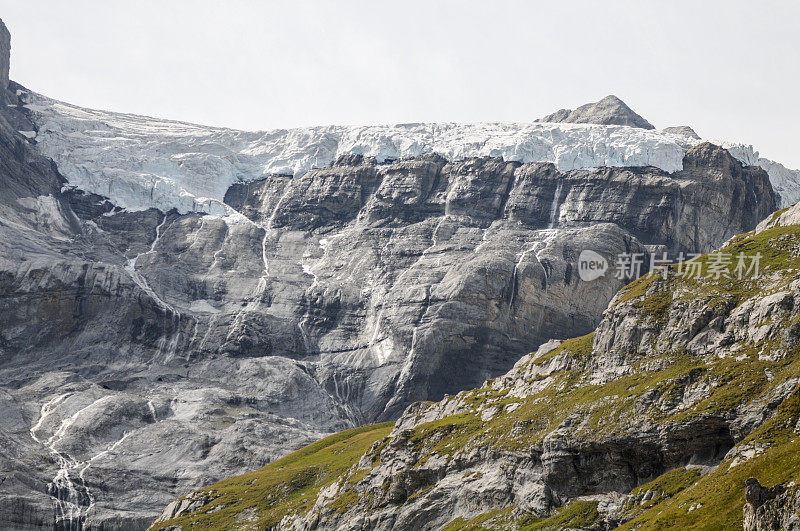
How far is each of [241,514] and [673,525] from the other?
8818cm

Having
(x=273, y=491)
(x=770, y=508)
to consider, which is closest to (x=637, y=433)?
(x=770, y=508)

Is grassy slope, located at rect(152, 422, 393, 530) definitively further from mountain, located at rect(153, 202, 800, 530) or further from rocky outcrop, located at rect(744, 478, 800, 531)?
rocky outcrop, located at rect(744, 478, 800, 531)

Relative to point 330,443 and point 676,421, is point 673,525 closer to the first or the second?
point 676,421

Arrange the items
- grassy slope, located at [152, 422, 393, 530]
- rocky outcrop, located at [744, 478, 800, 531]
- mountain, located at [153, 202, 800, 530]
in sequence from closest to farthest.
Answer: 1. rocky outcrop, located at [744, 478, 800, 531]
2. mountain, located at [153, 202, 800, 530]
3. grassy slope, located at [152, 422, 393, 530]

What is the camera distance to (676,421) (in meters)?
81.1

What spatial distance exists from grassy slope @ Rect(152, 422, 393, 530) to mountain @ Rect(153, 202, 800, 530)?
30.1ft

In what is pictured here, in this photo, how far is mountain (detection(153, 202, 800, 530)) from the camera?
6981 centimetres

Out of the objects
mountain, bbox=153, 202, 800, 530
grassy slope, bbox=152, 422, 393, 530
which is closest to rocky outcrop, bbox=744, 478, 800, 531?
mountain, bbox=153, 202, 800, 530

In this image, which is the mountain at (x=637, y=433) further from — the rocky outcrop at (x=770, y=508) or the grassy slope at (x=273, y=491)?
the grassy slope at (x=273, y=491)

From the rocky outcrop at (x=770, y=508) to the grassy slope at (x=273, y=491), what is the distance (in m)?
77.9

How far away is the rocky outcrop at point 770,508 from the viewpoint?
55531 millimetres

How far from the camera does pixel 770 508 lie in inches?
2243

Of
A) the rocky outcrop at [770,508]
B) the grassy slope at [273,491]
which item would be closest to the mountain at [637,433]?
the rocky outcrop at [770,508]

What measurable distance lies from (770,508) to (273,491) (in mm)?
102353
